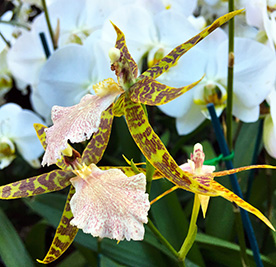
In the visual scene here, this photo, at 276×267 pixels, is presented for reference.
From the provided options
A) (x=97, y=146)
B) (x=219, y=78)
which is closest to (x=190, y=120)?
(x=219, y=78)

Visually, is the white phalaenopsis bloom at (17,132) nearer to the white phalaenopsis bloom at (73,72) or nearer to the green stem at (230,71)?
the white phalaenopsis bloom at (73,72)

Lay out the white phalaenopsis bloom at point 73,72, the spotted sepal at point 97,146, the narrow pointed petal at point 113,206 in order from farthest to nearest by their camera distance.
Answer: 1. the white phalaenopsis bloom at point 73,72
2. the spotted sepal at point 97,146
3. the narrow pointed petal at point 113,206

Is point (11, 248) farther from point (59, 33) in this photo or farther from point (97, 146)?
point (59, 33)

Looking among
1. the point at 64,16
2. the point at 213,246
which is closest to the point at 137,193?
the point at 213,246

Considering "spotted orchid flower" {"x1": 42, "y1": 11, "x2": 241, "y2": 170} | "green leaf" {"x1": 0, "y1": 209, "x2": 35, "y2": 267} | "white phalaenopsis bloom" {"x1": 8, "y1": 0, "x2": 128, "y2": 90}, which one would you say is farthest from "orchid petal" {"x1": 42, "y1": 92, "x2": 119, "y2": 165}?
"white phalaenopsis bloom" {"x1": 8, "y1": 0, "x2": 128, "y2": 90}

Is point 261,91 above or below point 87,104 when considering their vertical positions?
below

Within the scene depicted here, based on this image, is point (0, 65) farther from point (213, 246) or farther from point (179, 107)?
point (213, 246)

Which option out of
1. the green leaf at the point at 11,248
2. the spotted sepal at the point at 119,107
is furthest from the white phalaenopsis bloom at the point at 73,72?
the spotted sepal at the point at 119,107
